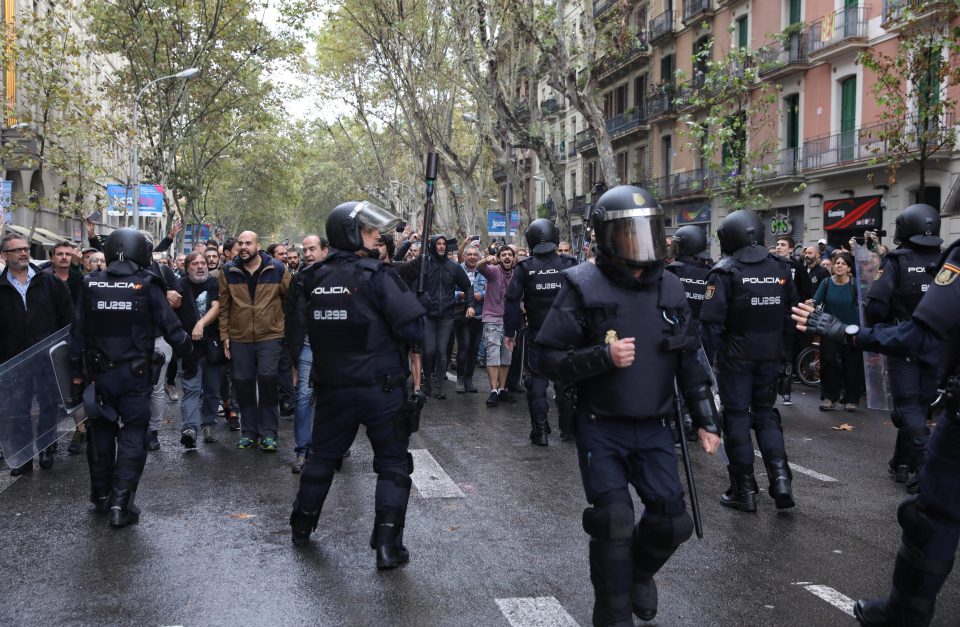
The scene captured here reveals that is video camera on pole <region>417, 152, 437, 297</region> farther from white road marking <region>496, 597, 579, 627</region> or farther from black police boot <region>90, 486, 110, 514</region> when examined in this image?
black police boot <region>90, 486, 110, 514</region>

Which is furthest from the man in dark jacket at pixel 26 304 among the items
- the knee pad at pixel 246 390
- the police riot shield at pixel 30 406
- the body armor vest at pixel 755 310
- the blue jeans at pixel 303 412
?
the body armor vest at pixel 755 310

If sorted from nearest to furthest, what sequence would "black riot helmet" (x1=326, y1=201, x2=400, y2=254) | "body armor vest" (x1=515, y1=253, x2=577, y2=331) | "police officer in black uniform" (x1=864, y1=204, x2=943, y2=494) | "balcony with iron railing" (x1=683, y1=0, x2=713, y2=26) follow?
"black riot helmet" (x1=326, y1=201, x2=400, y2=254) < "police officer in black uniform" (x1=864, y1=204, x2=943, y2=494) < "body armor vest" (x1=515, y1=253, x2=577, y2=331) < "balcony with iron railing" (x1=683, y1=0, x2=713, y2=26)

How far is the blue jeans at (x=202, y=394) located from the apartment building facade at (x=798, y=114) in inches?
507

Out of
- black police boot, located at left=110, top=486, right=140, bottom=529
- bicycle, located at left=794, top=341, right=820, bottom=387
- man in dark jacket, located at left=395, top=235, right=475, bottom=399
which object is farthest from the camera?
bicycle, located at left=794, top=341, right=820, bottom=387

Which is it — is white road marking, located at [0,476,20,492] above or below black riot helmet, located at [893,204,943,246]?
below


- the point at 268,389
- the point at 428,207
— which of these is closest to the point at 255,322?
the point at 268,389

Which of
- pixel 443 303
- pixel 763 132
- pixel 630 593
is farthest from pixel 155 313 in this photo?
pixel 763 132

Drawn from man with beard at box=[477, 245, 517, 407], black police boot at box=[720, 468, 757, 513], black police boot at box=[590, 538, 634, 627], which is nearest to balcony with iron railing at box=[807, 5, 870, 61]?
man with beard at box=[477, 245, 517, 407]

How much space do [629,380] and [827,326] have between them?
2.70 feet

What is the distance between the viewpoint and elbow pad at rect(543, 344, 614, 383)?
13.2 feet

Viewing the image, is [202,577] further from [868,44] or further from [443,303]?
[868,44]

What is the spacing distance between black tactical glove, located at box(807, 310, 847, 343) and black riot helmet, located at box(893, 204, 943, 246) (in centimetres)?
320

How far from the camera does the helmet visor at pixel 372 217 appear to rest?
540cm

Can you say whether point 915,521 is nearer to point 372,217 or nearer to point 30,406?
point 372,217
